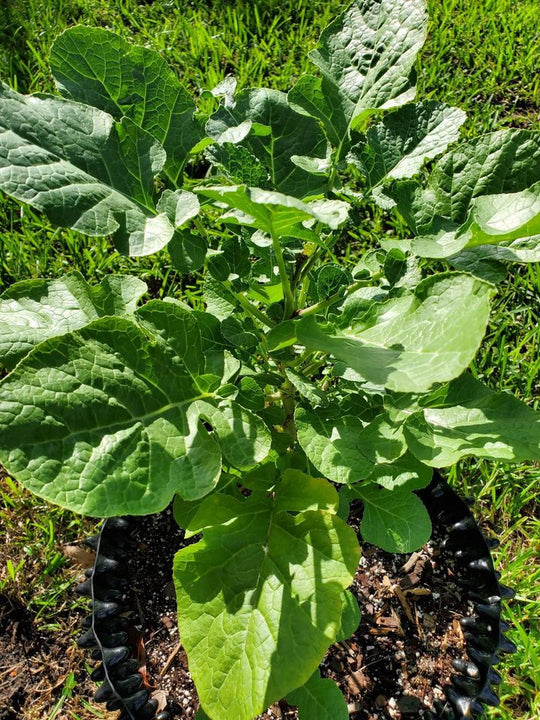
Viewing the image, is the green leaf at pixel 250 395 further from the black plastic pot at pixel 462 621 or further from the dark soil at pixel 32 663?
the dark soil at pixel 32 663

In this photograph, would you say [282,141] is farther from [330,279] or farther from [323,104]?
[330,279]

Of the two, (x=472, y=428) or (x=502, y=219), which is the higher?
(x=502, y=219)

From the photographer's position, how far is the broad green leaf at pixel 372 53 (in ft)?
3.52

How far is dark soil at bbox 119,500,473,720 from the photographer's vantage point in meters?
1.46

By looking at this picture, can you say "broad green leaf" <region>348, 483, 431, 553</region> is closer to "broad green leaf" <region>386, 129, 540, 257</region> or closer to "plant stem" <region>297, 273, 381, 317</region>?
"plant stem" <region>297, 273, 381, 317</region>

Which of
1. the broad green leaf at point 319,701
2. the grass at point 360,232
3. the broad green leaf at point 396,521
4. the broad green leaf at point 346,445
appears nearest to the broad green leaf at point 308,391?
the broad green leaf at point 346,445

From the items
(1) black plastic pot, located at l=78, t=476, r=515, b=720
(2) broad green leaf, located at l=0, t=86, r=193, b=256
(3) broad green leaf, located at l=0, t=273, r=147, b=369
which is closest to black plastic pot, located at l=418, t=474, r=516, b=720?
(1) black plastic pot, located at l=78, t=476, r=515, b=720

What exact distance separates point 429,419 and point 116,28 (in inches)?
85.4

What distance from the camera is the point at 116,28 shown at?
8.47ft

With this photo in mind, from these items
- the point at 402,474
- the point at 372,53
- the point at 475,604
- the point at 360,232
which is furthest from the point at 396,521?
the point at 360,232

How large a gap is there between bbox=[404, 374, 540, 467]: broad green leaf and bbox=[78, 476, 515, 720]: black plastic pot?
445 mm

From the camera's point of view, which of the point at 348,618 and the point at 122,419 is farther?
the point at 348,618

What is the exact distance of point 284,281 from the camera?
1059 millimetres

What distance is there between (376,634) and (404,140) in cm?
110
